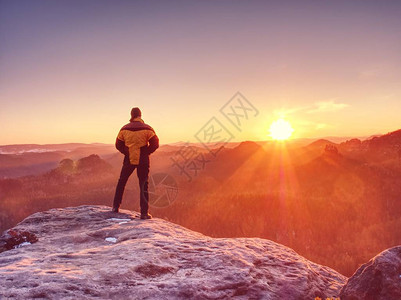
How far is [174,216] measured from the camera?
14.7m

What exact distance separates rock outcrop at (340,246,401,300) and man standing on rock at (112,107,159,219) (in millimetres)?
5361

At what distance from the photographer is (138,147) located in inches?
324

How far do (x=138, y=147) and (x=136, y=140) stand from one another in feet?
0.68

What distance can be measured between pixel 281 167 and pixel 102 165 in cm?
2401

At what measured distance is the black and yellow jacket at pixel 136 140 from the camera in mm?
8180

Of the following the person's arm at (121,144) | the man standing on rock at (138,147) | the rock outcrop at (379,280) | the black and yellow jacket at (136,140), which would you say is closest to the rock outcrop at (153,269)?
the rock outcrop at (379,280)

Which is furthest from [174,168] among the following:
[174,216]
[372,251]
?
[372,251]

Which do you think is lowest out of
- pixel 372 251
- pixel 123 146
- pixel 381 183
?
pixel 372 251

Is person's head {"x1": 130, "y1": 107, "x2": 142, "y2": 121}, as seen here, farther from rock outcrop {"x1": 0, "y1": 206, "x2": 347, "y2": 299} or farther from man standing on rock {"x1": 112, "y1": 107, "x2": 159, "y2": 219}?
rock outcrop {"x1": 0, "y1": 206, "x2": 347, "y2": 299}

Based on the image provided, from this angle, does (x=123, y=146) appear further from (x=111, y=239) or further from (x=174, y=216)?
(x=174, y=216)

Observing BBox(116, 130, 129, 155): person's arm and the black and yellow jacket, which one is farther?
BBox(116, 130, 129, 155): person's arm

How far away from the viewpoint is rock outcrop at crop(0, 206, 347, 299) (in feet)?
11.2

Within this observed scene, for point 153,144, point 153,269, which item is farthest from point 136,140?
point 153,269

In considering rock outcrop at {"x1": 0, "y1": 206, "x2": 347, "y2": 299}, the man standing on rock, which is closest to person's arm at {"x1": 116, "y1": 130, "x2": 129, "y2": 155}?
the man standing on rock
